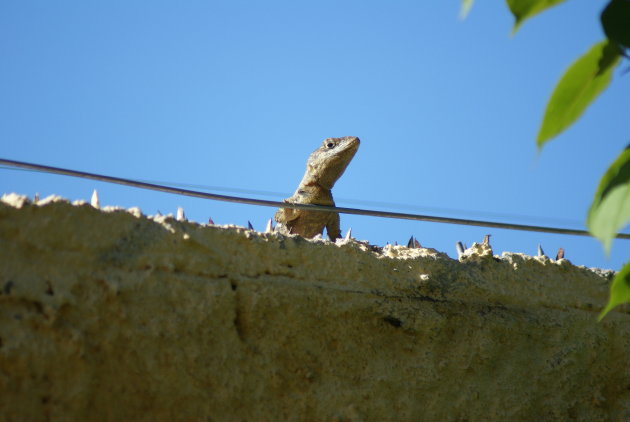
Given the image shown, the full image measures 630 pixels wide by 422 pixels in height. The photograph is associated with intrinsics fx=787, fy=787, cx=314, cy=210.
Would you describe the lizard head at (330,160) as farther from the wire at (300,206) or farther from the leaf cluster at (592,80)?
the leaf cluster at (592,80)

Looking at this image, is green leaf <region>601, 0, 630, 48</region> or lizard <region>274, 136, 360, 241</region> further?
lizard <region>274, 136, 360, 241</region>

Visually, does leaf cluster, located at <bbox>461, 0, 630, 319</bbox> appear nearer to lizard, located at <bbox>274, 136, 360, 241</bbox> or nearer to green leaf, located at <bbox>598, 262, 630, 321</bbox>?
green leaf, located at <bbox>598, 262, 630, 321</bbox>

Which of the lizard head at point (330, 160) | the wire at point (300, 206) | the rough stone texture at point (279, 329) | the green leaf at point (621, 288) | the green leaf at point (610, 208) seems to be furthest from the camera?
the lizard head at point (330, 160)

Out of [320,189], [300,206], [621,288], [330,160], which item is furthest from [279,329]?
[320,189]

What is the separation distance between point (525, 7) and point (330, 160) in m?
9.08

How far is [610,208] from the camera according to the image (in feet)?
2.85

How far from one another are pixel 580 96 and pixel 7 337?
190 cm

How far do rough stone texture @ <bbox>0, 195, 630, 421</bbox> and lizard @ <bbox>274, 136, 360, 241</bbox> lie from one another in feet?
19.8

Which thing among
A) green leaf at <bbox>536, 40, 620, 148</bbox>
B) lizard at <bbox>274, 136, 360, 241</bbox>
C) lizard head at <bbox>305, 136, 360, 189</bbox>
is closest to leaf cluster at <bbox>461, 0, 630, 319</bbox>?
green leaf at <bbox>536, 40, 620, 148</bbox>

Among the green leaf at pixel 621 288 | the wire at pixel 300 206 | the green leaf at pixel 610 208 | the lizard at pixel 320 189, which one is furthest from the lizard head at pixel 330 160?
the green leaf at pixel 610 208

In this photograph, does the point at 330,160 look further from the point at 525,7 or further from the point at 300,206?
the point at 525,7

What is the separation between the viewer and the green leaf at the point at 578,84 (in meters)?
0.93

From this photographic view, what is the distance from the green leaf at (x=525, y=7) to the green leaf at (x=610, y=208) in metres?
0.20

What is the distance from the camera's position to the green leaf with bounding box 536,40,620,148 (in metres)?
0.93
